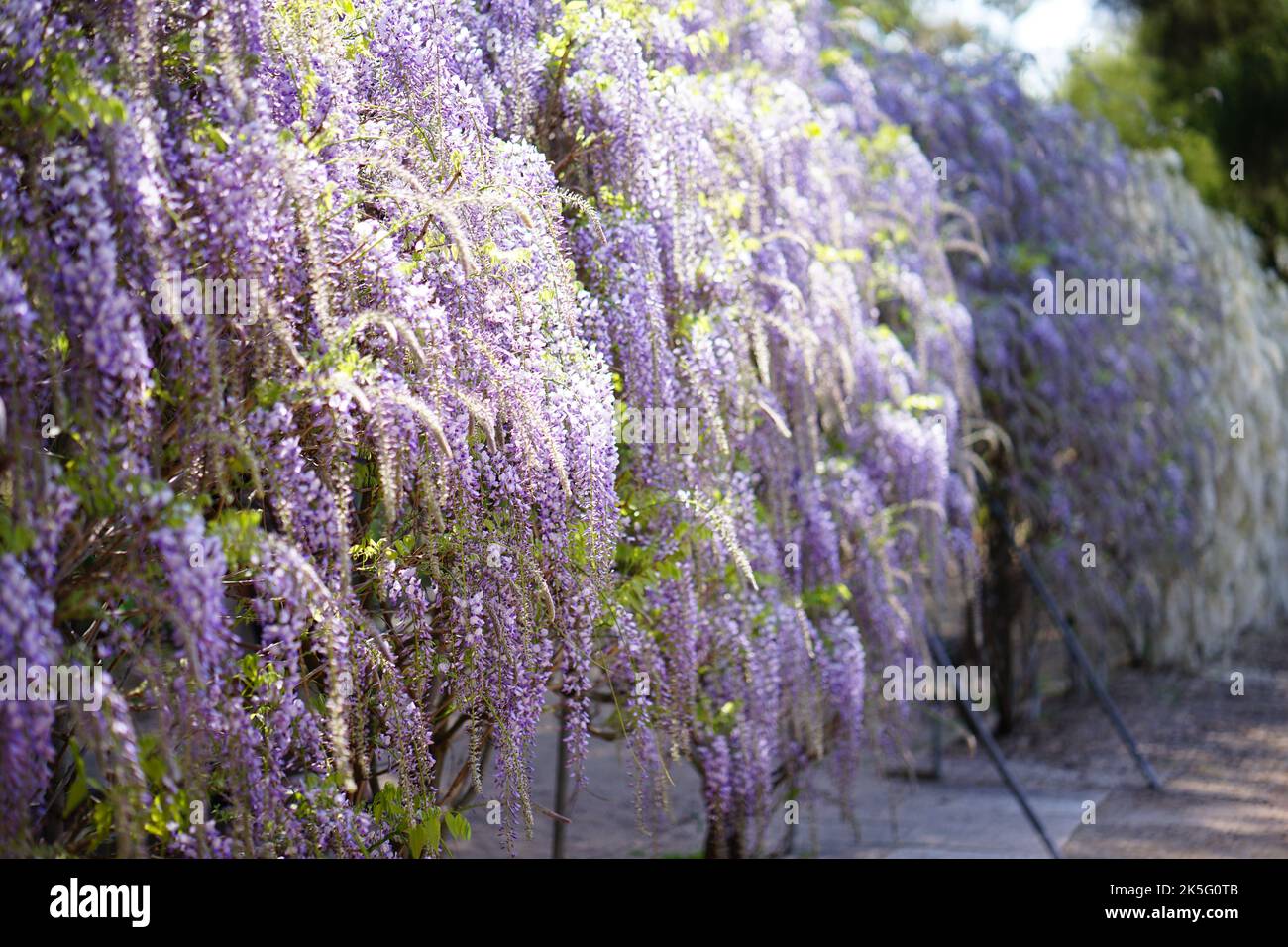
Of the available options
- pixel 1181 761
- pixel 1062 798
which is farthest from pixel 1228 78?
pixel 1062 798

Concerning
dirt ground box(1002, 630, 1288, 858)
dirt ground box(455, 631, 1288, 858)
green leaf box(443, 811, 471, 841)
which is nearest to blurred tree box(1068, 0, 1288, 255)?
dirt ground box(1002, 630, 1288, 858)

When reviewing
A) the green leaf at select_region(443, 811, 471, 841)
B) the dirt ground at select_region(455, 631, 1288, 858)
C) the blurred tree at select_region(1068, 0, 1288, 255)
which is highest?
the blurred tree at select_region(1068, 0, 1288, 255)

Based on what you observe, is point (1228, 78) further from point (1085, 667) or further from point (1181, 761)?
point (1085, 667)

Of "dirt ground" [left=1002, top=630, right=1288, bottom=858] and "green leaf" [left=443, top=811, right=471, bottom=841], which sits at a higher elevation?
"green leaf" [left=443, top=811, right=471, bottom=841]

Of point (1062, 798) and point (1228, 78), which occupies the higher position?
point (1228, 78)

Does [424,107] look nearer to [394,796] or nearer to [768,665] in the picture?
[394,796]

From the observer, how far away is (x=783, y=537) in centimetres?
408

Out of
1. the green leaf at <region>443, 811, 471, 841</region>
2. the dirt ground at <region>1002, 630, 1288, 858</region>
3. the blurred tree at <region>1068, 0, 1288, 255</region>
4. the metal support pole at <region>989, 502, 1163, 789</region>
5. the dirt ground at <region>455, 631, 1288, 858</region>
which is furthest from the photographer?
the blurred tree at <region>1068, 0, 1288, 255</region>

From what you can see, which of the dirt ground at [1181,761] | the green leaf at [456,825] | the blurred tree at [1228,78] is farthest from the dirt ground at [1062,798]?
the blurred tree at [1228,78]

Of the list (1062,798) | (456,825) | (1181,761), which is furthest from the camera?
(1181,761)

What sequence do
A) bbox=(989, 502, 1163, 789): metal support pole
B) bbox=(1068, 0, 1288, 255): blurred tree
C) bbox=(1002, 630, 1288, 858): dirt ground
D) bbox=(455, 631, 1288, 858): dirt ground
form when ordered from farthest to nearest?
bbox=(1068, 0, 1288, 255): blurred tree
bbox=(989, 502, 1163, 789): metal support pole
bbox=(1002, 630, 1288, 858): dirt ground
bbox=(455, 631, 1288, 858): dirt ground

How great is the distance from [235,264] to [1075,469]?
19.7 ft

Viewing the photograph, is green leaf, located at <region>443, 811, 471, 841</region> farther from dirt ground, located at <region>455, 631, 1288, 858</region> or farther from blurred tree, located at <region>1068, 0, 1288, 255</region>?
blurred tree, located at <region>1068, 0, 1288, 255</region>
